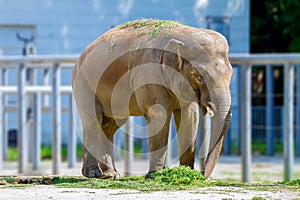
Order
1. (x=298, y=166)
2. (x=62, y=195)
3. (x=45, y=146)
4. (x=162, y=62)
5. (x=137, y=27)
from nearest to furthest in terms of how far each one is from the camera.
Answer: (x=62, y=195), (x=162, y=62), (x=137, y=27), (x=298, y=166), (x=45, y=146)

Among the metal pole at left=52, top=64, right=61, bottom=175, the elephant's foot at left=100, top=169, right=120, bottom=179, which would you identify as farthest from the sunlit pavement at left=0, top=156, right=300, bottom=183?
the elephant's foot at left=100, top=169, right=120, bottom=179

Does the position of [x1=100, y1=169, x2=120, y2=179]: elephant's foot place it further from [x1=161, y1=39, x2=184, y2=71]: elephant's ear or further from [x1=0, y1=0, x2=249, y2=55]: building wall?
[x1=0, y1=0, x2=249, y2=55]: building wall

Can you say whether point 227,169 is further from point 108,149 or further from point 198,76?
point 198,76

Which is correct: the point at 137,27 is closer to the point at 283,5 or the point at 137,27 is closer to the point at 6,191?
the point at 6,191

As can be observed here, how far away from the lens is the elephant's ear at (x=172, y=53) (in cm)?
903

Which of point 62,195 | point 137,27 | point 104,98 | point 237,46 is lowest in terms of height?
point 62,195

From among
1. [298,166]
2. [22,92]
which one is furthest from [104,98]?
[298,166]

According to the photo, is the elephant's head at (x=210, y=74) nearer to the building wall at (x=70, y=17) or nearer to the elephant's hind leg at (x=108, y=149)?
the elephant's hind leg at (x=108, y=149)

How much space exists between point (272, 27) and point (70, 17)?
7344mm

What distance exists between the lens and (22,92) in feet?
56.1

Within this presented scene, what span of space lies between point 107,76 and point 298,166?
40.1 feet

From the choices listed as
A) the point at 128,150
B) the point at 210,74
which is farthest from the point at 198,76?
the point at 128,150

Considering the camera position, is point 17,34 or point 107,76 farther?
point 17,34

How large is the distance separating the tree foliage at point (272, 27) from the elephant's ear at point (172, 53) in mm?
20605
